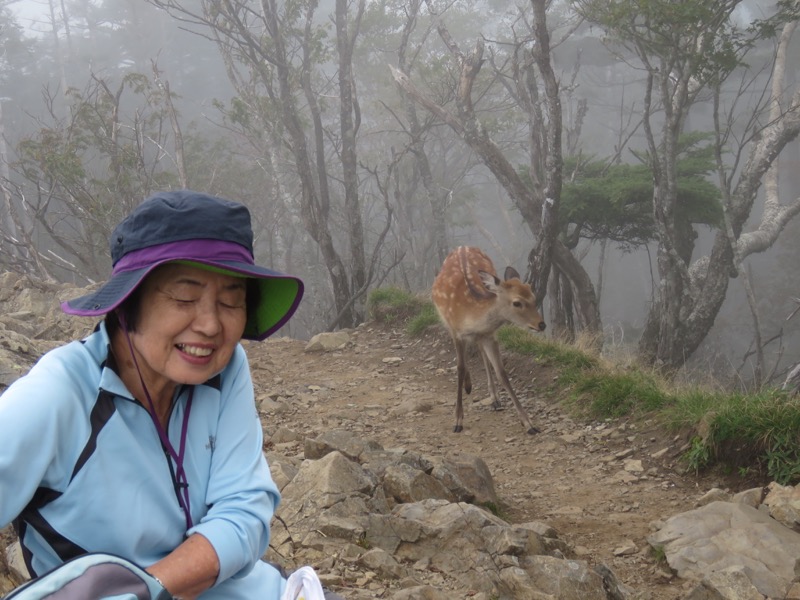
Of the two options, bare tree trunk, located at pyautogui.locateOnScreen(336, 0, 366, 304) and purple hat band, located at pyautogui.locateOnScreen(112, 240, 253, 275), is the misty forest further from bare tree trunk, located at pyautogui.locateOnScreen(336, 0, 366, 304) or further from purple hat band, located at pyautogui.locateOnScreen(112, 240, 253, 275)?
purple hat band, located at pyautogui.locateOnScreen(112, 240, 253, 275)

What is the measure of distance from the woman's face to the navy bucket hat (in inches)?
2.7

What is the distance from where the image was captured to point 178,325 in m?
1.95

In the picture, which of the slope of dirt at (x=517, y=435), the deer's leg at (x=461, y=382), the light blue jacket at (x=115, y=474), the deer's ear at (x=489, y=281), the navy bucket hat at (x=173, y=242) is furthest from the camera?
the deer's ear at (x=489, y=281)

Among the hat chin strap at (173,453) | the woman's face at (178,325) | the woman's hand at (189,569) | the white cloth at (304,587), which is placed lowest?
the white cloth at (304,587)

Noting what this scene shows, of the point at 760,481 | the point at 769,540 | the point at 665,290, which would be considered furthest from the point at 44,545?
the point at 665,290

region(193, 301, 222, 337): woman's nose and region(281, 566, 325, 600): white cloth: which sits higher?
region(193, 301, 222, 337): woman's nose

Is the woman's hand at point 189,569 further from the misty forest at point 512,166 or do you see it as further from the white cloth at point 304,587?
the misty forest at point 512,166

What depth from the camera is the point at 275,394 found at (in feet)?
26.0

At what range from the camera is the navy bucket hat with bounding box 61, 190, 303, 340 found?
1.85 m

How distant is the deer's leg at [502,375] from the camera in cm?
683

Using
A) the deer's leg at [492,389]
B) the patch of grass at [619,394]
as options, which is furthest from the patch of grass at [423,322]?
the patch of grass at [619,394]

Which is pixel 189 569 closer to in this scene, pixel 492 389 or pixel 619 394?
pixel 619 394

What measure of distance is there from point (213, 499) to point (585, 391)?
18.2ft

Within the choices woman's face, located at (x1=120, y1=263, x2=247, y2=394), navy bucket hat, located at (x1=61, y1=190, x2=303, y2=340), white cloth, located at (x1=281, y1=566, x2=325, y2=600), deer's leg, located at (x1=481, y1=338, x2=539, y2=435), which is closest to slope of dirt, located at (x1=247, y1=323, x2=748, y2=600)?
deer's leg, located at (x1=481, y1=338, x2=539, y2=435)
